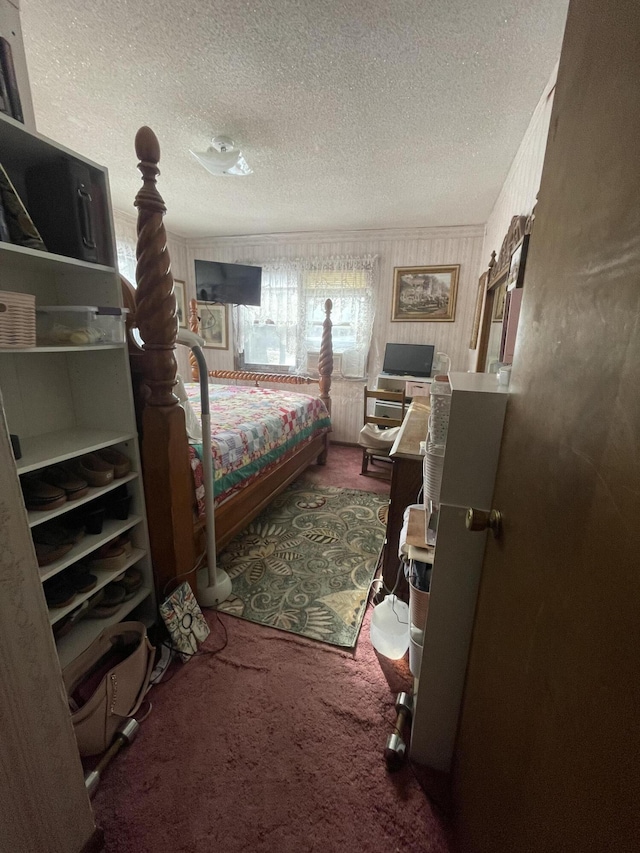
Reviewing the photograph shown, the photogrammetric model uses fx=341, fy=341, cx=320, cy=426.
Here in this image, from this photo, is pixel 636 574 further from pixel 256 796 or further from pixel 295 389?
pixel 295 389

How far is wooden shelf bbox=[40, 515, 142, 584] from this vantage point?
1.11 metres

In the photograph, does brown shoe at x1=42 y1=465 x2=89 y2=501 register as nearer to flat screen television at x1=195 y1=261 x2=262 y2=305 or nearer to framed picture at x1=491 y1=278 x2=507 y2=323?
framed picture at x1=491 y1=278 x2=507 y2=323

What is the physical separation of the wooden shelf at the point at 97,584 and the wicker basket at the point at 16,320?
858 mm

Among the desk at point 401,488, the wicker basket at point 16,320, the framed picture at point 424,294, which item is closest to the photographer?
the wicker basket at point 16,320

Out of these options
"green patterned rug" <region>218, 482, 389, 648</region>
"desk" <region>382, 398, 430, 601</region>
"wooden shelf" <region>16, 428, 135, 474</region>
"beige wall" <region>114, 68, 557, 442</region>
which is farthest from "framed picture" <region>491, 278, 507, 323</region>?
Result: "wooden shelf" <region>16, 428, 135, 474</region>

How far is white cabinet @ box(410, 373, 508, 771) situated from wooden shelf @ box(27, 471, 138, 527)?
1.18m

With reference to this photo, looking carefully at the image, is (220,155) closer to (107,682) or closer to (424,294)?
(424,294)

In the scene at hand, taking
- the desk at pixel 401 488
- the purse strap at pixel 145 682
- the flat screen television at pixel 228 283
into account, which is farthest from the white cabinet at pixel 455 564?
the flat screen television at pixel 228 283

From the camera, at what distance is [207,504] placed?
162 cm

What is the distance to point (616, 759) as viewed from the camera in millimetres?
316

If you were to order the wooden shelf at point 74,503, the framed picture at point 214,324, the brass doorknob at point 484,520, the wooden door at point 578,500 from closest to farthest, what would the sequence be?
the wooden door at point 578,500, the brass doorknob at point 484,520, the wooden shelf at point 74,503, the framed picture at point 214,324

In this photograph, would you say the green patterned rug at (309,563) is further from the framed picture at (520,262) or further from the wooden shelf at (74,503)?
the framed picture at (520,262)

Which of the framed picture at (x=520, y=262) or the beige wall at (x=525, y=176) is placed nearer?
the framed picture at (x=520, y=262)

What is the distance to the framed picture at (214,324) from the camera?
181 inches
